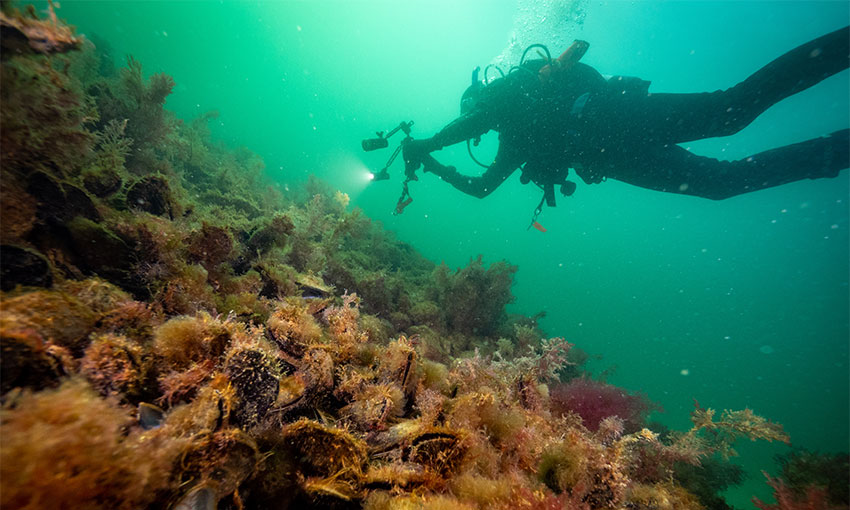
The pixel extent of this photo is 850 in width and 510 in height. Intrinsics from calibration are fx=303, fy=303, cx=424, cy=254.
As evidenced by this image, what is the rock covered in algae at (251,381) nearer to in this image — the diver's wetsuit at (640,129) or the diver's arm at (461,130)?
the diver's arm at (461,130)

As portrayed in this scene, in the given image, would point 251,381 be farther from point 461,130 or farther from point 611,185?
point 611,185

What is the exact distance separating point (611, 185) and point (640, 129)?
97.3m

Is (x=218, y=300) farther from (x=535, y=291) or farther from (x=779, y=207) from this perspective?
(x=779, y=207)

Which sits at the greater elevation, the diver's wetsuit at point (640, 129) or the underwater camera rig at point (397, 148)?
the diver's wetsuit at point (640, 129)

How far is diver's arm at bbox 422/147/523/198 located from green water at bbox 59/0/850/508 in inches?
599

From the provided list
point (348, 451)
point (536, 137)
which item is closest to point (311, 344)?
point (348, 451)

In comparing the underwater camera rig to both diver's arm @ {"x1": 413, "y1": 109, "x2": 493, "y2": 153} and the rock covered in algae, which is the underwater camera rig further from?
the rock covered in algae

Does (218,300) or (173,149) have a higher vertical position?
(173,149)

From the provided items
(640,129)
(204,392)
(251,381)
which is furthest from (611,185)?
(204,392)

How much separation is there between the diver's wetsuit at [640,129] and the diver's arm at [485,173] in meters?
0.03

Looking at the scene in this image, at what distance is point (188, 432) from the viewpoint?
3.82ft

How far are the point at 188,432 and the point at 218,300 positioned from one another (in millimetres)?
1536

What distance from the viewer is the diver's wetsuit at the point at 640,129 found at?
528 cm

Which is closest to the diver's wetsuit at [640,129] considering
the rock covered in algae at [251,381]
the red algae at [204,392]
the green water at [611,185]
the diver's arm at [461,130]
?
the diver's arm at [461,130]
